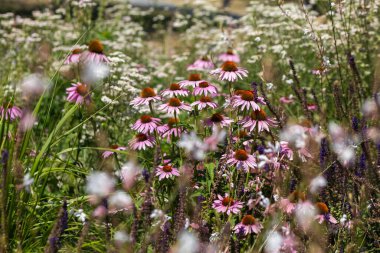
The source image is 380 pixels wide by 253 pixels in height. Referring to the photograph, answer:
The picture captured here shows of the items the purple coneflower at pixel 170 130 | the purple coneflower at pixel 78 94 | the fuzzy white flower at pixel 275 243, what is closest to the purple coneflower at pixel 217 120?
the purple coneflower at pixel 170 130

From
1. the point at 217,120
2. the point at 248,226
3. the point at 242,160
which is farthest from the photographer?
the point at 217,120

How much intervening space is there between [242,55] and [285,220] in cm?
499

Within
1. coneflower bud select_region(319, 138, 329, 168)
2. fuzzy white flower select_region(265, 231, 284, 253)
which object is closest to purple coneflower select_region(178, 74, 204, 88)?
coneflower bud select_region(319, 138, 329, 168)

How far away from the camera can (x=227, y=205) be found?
2.84 meters

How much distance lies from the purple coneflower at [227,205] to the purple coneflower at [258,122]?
1.31 ft

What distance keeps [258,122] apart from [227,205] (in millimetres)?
487

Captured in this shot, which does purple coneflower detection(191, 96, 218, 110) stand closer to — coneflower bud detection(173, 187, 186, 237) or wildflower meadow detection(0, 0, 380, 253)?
wildflower meadow detection(0, 0, 380, 253)

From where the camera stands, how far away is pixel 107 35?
7590mm

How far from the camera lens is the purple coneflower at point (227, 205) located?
9.11 feet

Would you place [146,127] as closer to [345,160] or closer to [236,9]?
[345,160]

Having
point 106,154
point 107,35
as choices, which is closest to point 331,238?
point 106,154

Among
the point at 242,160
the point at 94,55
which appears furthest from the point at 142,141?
the point at 94,55

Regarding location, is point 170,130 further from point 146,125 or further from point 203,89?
point 203,89

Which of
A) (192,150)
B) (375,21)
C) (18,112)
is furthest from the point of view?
(375,21)
